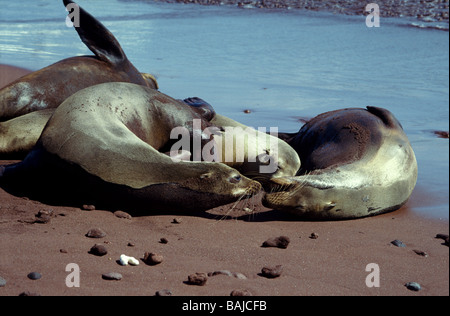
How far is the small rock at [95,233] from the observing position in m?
4.34

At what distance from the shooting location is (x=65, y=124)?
205 inches

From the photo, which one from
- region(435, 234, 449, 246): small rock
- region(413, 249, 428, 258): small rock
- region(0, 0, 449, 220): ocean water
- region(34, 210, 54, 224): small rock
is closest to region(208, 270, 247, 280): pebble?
region(413, 249, 428, 258): small rock

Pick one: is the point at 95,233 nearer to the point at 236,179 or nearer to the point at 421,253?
the point at 236,179

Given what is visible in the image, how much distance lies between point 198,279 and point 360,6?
57.2 feet

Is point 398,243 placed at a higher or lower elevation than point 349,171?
lower

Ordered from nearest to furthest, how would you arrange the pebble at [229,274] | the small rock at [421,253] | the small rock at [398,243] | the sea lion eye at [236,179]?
the pebble at [229,274] < the small rock at [421,253] < the small rock at [398,243] < the sea lion eye at [236,179]

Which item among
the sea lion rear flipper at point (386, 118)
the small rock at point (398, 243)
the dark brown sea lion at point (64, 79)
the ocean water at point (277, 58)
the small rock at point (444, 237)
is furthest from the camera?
the ocean water at point (277, 58)

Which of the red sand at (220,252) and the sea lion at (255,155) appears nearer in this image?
the red sand at (220,252)

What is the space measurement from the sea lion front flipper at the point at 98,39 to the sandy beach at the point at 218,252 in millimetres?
2543

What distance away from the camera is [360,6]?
19812mm

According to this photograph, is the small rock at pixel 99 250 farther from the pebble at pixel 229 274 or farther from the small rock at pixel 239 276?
the small rock at pixel 239 276

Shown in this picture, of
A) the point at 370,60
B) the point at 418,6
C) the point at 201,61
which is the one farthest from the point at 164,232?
the point at 418,6

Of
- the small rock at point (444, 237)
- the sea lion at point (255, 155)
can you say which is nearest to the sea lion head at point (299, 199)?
the small rock at point (444, 237)

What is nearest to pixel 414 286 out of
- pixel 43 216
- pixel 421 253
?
pixel 421 253
